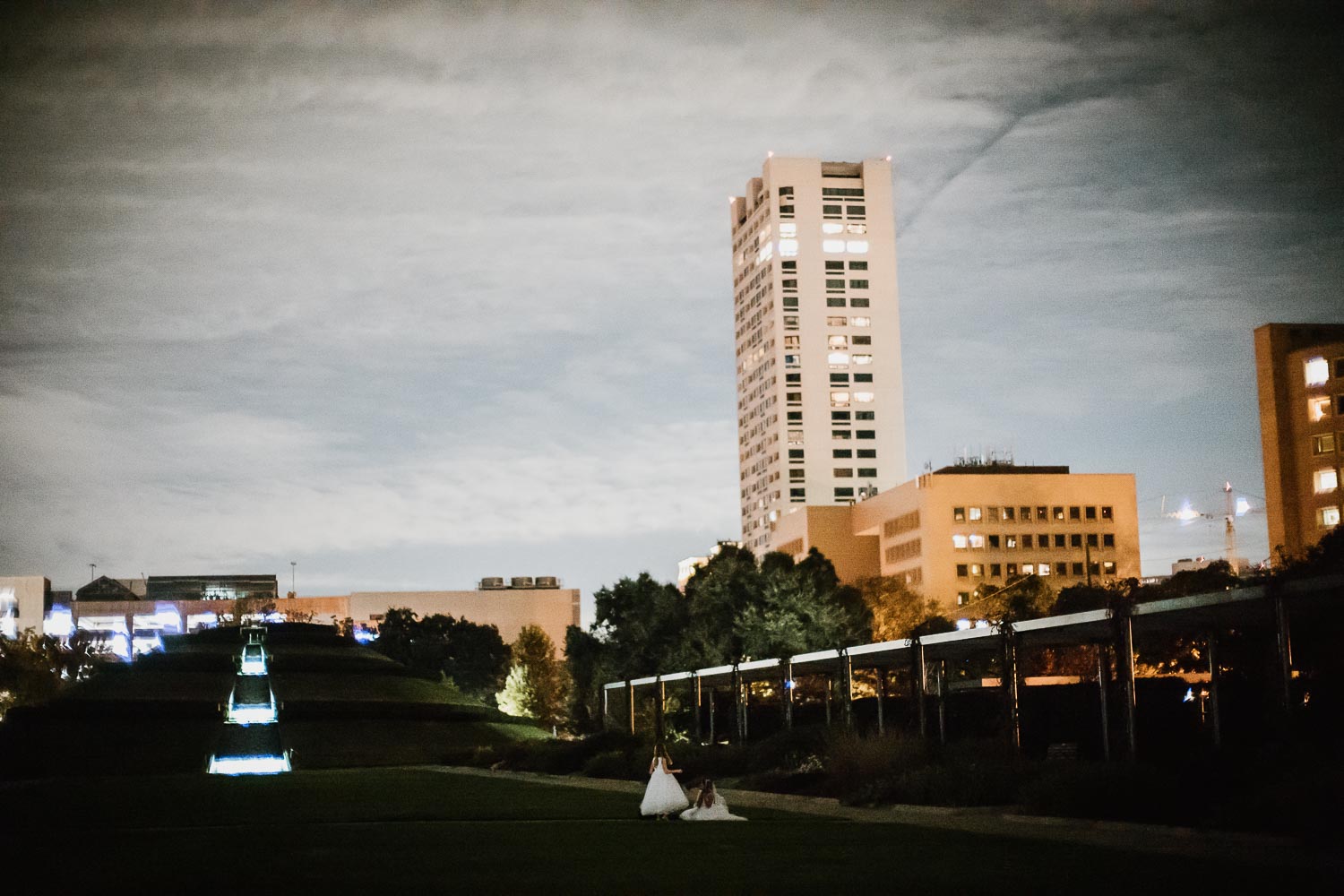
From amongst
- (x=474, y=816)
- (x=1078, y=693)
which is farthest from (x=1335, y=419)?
(x=474, y=816)

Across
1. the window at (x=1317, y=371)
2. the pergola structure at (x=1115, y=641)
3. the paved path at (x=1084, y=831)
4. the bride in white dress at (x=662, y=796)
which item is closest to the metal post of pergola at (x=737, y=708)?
the pergola structure at (x=1115, y=641)

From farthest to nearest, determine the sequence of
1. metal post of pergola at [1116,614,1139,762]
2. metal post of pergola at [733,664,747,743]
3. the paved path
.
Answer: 1. metal post of pergola at [733,664,747,743]
2. metal post of pergola at [1116,614,1139,762]
3. the paved path

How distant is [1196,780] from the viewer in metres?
21.0

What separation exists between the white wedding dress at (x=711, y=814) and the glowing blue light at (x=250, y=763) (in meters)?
42.8

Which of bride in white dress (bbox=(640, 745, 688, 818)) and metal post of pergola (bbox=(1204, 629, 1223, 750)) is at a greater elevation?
metal post of pergola (bbox=(1204, 629, 1223, 750))

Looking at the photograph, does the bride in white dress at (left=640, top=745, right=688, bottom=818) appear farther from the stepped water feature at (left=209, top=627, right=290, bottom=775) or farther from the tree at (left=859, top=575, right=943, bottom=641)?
the tree at (left=859, top=575, right=943, bottom=641)

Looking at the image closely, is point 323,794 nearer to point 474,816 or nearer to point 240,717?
point 474,816

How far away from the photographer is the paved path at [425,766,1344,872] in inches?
625

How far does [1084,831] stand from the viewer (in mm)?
19984

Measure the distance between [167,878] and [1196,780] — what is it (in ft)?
49.4

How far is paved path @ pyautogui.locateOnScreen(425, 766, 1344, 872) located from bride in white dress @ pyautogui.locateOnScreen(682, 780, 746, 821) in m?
1.84

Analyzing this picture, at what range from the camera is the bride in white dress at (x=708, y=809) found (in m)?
25.0

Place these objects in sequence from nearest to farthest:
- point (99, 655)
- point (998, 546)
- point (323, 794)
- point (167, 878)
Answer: point (167, 878)
point (323, 794)
point (99, 655)
point (998, 546)

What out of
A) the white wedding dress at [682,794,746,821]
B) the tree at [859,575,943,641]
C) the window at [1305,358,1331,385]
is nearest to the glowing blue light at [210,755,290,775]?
the white wedding dress at [682,794,746,821]
